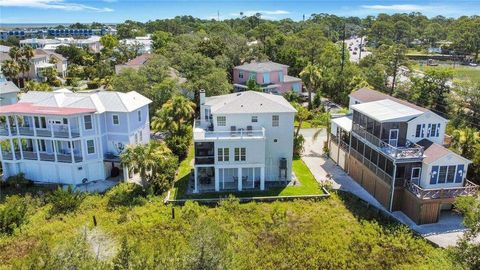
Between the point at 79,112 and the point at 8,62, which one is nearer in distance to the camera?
the point at 79,112

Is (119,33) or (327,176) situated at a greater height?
(119,33)

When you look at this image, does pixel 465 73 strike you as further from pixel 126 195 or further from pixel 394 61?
pixel 126 195

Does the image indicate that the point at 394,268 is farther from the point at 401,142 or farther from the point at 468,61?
the point at 468,61

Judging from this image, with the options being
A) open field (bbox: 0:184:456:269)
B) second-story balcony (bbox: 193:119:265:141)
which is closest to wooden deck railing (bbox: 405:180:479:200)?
open field (bbox: 0:184:456:269)

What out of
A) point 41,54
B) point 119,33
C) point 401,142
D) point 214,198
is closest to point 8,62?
point 41,54

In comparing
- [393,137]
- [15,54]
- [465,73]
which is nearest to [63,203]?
[393,137]

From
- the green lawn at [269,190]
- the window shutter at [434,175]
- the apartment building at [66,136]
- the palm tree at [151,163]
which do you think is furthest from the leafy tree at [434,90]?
the apartment building at [66,136]
